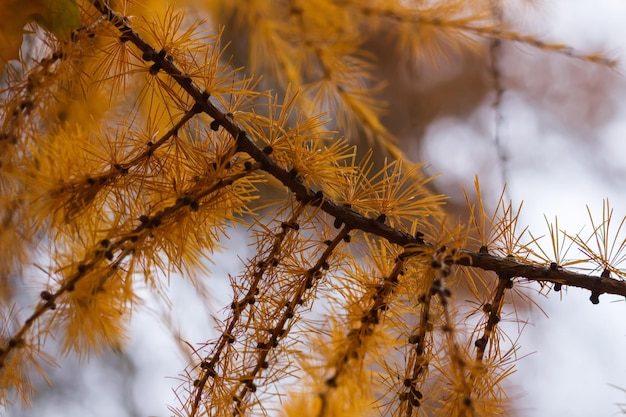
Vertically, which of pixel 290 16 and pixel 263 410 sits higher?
pixel 290 16

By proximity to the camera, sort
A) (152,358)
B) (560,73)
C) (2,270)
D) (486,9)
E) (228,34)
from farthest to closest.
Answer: (560,73)
(228,34)
(152,358)
(486,9)
(2,270)

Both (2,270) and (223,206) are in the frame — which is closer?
(223,206)

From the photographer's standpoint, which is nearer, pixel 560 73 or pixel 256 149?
pixel 256 149

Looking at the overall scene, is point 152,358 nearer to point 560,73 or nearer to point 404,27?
point 404,27

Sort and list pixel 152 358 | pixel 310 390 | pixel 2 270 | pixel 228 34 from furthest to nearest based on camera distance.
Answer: pixel 228 34 < pixel 152 358 < pixel 2 270 < pixel 310 390

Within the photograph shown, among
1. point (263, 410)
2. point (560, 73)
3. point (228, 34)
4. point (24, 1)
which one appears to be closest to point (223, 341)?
point (263, 410)

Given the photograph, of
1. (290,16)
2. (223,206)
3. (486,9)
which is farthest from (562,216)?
(223,206)

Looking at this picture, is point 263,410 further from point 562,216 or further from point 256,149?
point 562,216

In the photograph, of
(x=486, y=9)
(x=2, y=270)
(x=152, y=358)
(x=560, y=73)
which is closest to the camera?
(x=2, y=270)

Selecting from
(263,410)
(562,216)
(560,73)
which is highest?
(560,73)
